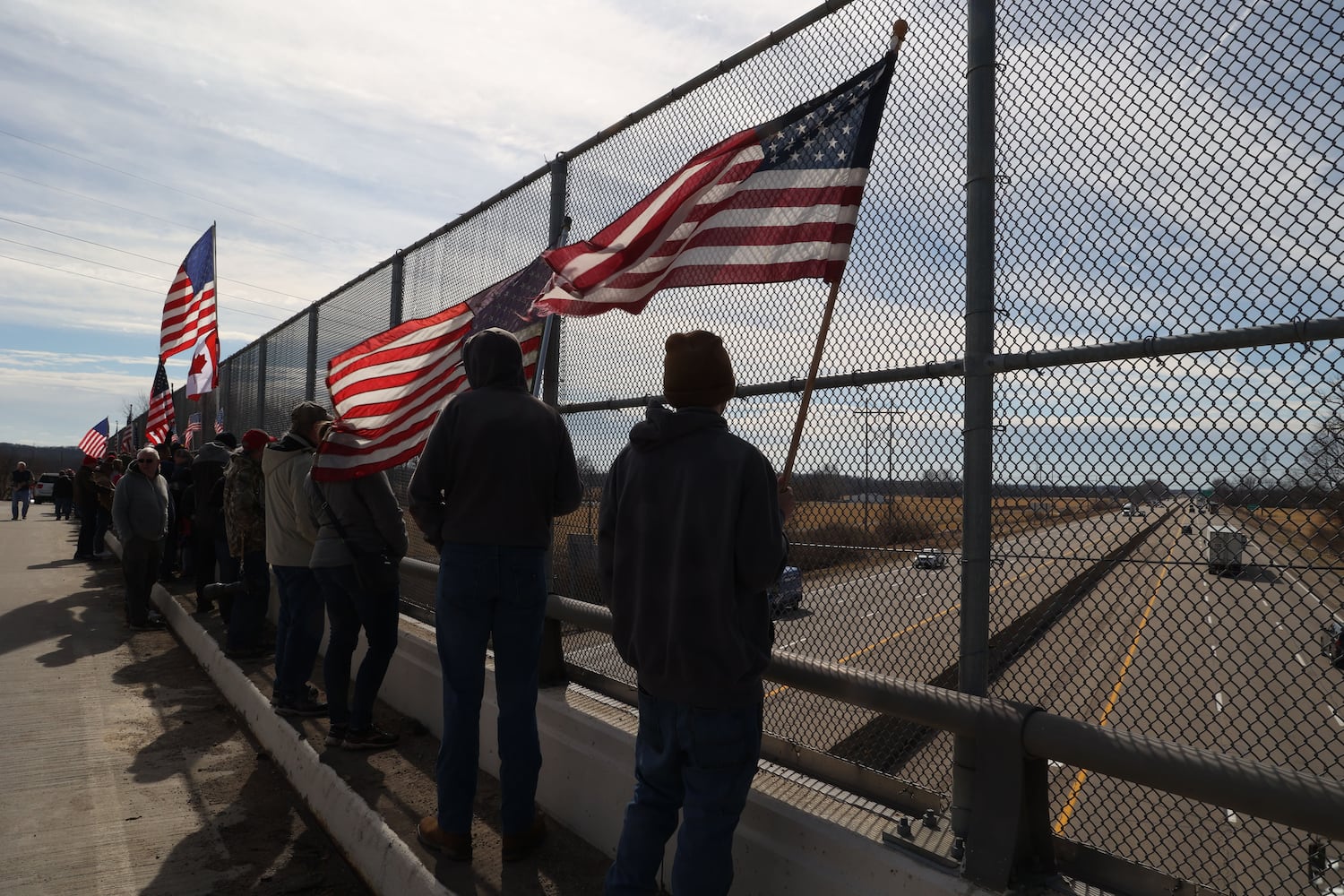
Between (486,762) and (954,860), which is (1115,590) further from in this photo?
(486,762)

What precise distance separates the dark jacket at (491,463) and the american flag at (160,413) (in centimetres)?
1269

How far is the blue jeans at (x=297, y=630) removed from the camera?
609 centimetres

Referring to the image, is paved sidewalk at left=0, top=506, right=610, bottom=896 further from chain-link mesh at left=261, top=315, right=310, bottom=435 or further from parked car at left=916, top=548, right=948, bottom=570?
chain-link mesh at left=261, top=315, right=310, bottom=435

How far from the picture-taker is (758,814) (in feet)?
10.4

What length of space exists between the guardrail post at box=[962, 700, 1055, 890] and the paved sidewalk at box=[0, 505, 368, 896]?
8.96ft

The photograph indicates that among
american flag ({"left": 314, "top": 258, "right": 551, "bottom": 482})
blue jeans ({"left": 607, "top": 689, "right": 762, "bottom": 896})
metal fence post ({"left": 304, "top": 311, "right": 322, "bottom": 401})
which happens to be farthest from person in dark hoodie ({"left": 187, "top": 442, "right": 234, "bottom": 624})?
blue jeans ({"left": 607, "top": 689, "right": 762, "bottom": 896})

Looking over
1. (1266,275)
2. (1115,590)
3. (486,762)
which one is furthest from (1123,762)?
(486,762)

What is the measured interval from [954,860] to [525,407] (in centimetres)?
229

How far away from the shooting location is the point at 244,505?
7984mm

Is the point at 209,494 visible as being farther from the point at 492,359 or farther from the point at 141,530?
the point at 492,359

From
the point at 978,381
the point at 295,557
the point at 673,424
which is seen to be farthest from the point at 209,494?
the point at 978,381

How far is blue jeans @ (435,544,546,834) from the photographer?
377 centimetres

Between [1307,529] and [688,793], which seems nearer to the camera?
[1307,529]

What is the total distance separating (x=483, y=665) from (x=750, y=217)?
6.91 feet
